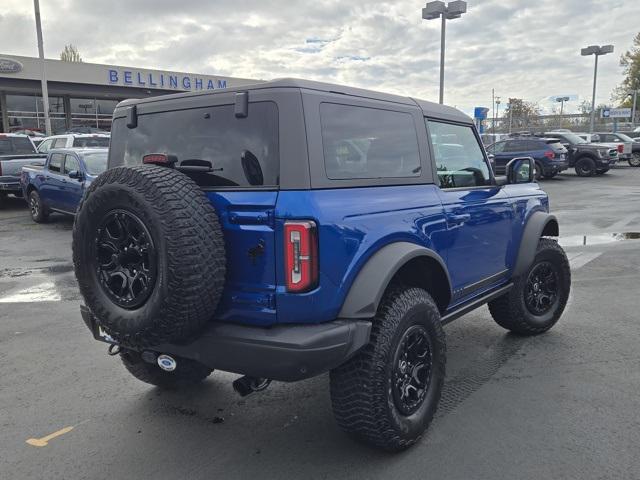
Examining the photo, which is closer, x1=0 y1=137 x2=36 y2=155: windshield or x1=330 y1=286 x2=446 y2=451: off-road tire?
x1=330 y1=286 x2=446 y2=451: off-road tire

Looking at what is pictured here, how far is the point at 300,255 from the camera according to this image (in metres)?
2.61

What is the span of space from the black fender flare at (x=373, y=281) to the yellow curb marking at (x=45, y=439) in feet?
6.31

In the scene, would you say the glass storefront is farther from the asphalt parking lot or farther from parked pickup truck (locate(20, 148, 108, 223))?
the asphalt parking lot

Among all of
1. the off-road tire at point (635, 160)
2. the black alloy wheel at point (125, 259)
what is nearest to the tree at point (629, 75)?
the off-road tire at point (635, 160)

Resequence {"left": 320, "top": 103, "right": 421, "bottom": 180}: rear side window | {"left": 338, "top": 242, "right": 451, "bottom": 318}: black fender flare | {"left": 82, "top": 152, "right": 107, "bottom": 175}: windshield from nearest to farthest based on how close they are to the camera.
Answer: {"left": 338, "top": 242, "right": 451, "bottom": 318}: black fender flare
{"left": 320, "top": 103, "right": 421, "bottom": 180}: rear side window
{"left": 82, "top": 152, "right": 107, "bottom": 175}: windshield

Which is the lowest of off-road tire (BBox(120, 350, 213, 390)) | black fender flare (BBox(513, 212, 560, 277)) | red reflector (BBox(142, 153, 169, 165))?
off-road tire (BBox(120, 350, 213, 390))

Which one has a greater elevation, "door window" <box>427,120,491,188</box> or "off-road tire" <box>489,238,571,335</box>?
"door window" <box>427,120,491,188</box>

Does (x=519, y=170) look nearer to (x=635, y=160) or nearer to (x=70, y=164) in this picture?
(x=70, y=164)

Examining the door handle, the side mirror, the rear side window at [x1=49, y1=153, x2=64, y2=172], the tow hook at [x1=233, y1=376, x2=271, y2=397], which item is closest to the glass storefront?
the rear side window at [x1=49, y1=153, x2=64, y2=172]

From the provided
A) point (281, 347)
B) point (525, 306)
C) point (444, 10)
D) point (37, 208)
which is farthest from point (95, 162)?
point (444, 10)

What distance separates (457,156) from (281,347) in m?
2.22

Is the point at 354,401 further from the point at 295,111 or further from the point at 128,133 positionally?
the point at 128,133

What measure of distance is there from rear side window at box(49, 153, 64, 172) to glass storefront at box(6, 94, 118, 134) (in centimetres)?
2313

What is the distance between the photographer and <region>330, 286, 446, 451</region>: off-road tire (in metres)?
2.83
